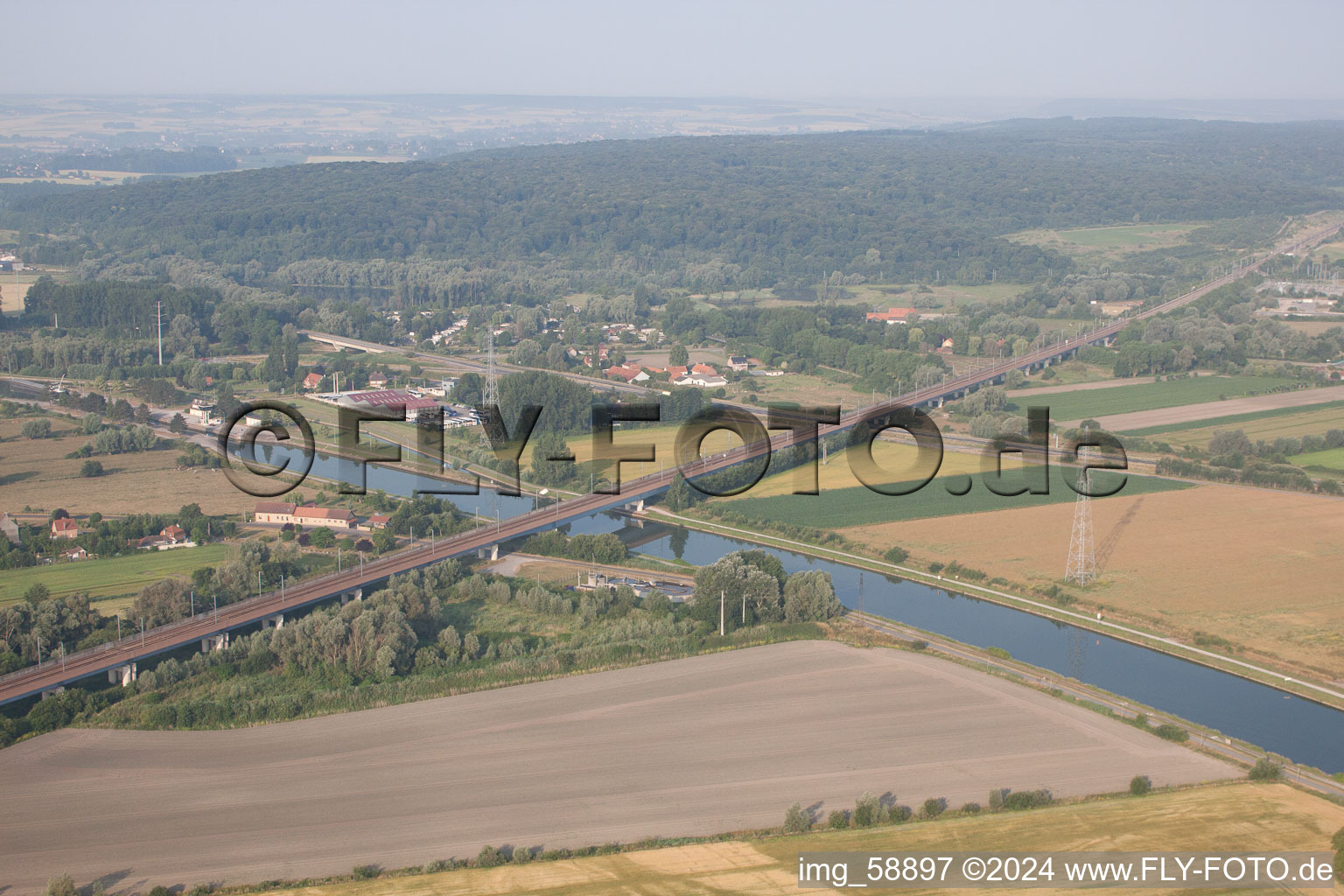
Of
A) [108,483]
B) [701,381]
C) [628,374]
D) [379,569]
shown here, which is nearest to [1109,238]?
[701,381]

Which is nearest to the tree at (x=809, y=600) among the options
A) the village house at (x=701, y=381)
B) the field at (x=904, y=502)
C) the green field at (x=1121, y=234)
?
the field at (x=904, y=502)

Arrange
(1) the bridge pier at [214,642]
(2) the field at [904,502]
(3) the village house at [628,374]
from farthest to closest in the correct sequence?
(3) the village house at [628,374], (2) the field at [904,502], (1) the bridge pier at [214,642]

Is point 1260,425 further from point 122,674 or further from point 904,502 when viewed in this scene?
point 122,674

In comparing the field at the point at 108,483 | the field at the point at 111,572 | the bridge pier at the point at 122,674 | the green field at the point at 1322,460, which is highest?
the green field at the point at 1322,460

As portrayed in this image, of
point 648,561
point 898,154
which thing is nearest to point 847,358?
point 648,561

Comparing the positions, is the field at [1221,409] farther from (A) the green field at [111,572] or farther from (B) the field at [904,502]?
(A) the green field at [111,572]

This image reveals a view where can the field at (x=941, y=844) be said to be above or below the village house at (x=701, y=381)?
below

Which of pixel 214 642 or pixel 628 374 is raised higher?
pixel 628 374

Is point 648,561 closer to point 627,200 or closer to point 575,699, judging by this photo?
point 575,699
